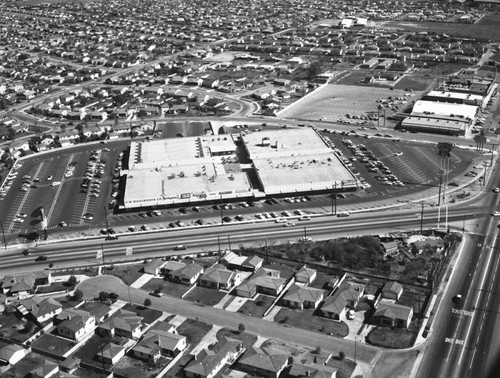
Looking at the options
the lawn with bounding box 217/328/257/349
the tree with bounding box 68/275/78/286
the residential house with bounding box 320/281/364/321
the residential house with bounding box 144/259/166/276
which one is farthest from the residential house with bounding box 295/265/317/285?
the tree with bounding box 68/275/78/286

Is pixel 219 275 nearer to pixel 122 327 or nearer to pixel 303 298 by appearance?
pixel 303 298

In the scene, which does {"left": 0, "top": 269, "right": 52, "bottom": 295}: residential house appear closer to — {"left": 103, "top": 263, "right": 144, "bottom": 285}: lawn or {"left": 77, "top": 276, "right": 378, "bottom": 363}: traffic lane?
{"left": 77, "top": 276, "right": 378, "bottom": 363}: traffic lane

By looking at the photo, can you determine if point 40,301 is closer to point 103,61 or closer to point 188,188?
point 188,188

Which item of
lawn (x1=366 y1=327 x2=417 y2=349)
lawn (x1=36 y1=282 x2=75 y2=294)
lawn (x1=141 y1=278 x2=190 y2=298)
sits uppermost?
lawn (x1=36 y1=282 x2=75 y2=294)

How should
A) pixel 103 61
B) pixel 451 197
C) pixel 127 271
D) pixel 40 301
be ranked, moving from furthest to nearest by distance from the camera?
pixel 103 61 → pixel 451 197 → pixel 127 271 → pixel 40 301

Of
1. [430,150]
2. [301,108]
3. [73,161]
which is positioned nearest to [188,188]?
[73,161]
